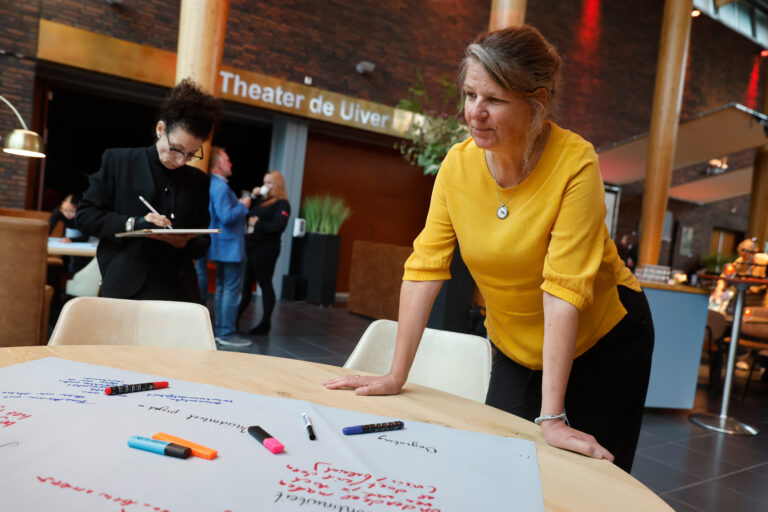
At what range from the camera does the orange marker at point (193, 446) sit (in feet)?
2.71

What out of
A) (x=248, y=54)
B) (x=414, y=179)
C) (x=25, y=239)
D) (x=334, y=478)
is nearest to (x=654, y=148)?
(x=414, y=179)

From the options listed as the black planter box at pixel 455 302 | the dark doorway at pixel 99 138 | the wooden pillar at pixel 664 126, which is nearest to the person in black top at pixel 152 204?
the black planter box at pixel 455 302

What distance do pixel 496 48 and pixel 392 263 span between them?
18.7 ft

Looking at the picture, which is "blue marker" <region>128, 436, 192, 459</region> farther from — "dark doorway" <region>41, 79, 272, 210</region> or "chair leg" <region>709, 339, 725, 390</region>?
"dark doorway" <region>41, 79, 272, 210</region>

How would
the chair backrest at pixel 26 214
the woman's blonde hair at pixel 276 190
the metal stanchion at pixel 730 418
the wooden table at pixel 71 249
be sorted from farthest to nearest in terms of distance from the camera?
1. the chair backrest at pixel 26 214
2. the woman's blonde hair at pixel 276 190
3. the metal stanchion at pixel 730 418
4. the wooden table at pixel 71 249

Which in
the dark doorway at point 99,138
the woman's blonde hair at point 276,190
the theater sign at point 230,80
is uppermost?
the theater sign at point 230,80

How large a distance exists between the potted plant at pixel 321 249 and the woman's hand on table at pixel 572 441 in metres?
6.88

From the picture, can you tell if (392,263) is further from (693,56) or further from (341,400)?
(693,56)

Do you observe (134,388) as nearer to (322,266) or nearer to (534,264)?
(534,264)

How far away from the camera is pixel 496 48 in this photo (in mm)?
1147

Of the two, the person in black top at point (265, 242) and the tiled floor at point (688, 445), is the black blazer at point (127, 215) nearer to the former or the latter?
the tiled floor at point (688, 445)

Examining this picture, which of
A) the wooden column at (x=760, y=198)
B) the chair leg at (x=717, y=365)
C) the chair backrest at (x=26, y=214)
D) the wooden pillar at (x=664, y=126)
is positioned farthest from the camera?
the wooden column at (x=760, y=198)

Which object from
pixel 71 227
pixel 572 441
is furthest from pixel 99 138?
pixel 572 441

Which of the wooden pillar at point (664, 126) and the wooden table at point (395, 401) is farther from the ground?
the wooden pillar at point (664, 126)
